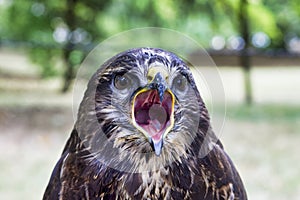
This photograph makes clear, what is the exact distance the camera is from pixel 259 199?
459 centimetres

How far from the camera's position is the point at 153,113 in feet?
5.09

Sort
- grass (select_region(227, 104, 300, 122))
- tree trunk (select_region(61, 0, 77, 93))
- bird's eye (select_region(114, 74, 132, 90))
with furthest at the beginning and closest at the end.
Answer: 1. tree trunk (select_region(61, 0, 77, 93))
2. grass (select_region(227, 104, 300, 122))
3. bird's eye (select_region(114, 74, 132, 90))

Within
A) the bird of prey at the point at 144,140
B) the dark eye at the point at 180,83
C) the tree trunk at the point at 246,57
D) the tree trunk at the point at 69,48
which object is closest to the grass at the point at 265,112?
the tree trunk at the point at 246,57

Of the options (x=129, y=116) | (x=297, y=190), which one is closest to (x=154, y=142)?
(x=129, y=116)

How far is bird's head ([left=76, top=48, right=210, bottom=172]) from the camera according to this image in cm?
152

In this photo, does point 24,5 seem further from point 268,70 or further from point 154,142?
point 154,142

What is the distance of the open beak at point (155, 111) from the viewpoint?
4.83ft

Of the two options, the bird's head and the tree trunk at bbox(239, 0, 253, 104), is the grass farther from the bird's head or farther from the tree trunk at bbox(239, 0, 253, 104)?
the bird's head

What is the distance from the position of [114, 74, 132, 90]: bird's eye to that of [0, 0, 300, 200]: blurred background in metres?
3.37

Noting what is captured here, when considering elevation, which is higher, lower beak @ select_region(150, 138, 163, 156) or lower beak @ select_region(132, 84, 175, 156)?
lower beak @ select_region(132, 84, 175, 156)

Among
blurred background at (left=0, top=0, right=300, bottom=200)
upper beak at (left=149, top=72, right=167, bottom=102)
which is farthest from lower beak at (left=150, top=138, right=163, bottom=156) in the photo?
blurred background at (left=0, top=0, right=300, bottom=200)

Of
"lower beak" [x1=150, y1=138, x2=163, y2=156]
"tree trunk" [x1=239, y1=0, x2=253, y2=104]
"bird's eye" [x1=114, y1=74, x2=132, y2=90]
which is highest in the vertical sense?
"tree trunk" [x1=239, y1=0, x2=253, y2=104]

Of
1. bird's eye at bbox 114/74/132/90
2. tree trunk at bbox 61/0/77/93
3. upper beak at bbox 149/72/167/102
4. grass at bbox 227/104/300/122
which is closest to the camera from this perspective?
upper beak at bbox 149/72/167/102

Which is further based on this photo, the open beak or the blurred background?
the blurred background
